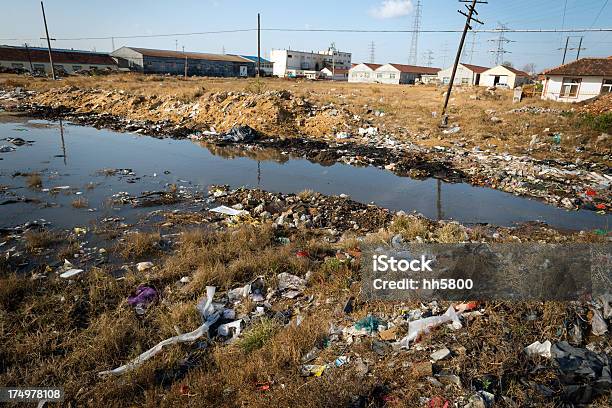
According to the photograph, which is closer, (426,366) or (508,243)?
(426,366)

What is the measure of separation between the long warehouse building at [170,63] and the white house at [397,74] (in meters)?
25.2

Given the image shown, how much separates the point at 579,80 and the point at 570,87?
602 mm

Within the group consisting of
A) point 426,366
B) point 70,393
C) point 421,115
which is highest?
point 421,115

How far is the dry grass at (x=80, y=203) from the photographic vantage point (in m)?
7.16

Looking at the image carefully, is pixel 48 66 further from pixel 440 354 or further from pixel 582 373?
pixel 582 373

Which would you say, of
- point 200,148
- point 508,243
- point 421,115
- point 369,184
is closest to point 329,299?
point 508,243

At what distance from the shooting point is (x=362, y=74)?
59938 mm

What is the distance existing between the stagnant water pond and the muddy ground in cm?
80

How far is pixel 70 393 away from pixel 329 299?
8.28ft

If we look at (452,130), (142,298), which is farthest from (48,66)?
(142,298)

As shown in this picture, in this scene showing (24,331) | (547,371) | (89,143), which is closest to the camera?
(547,371)

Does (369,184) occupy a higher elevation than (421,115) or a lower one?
lower

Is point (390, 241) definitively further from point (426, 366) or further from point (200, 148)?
point (200, 148)

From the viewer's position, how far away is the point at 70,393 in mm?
2793
